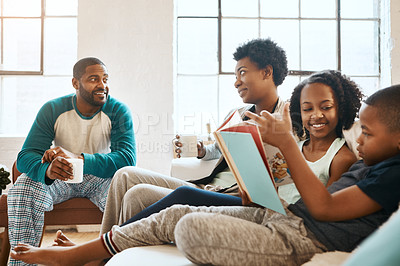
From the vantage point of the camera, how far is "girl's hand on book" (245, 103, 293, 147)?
103 centimetres

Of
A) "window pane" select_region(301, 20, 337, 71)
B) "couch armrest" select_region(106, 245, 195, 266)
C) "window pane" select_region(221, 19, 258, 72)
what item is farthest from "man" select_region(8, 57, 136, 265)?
"window pane" select_region(301, 20, 337, 71)

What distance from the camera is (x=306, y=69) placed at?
3.46 metres

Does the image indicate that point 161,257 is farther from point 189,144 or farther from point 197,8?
point 197,8

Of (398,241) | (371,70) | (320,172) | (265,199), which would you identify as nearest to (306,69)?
(371,70)

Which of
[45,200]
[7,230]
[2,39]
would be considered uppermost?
[2,39]

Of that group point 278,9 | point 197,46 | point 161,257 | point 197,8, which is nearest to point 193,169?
point 161,257

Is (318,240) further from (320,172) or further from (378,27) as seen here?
(378,27)

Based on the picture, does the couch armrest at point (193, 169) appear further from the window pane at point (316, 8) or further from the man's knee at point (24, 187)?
the window pane at point (316, 8)

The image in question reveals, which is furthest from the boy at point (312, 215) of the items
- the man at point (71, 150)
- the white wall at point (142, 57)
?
the white wall at point (142, 57)

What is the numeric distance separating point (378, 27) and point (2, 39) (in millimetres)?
3368

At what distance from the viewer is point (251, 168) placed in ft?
3.54

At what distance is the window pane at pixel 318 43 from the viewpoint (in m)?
3.47

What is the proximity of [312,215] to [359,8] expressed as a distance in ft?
9.91

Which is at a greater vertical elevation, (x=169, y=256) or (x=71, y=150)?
(x=71, y=150)
